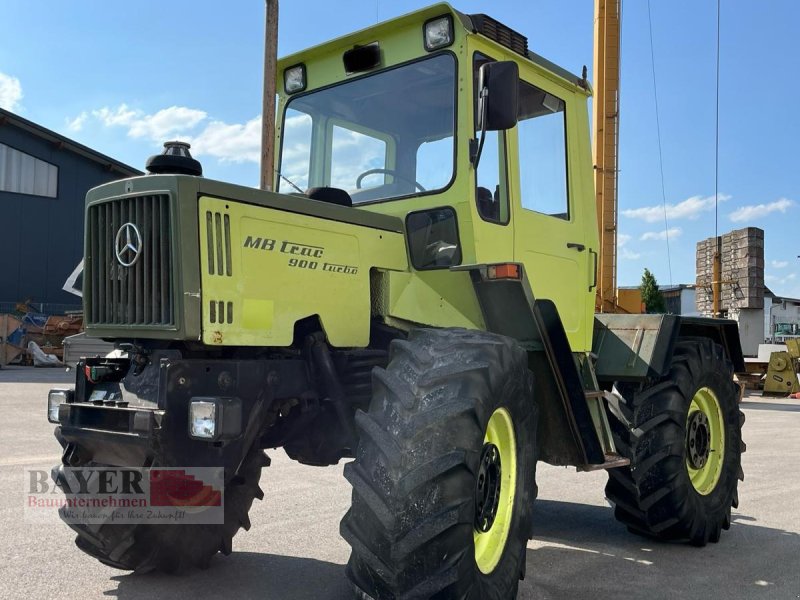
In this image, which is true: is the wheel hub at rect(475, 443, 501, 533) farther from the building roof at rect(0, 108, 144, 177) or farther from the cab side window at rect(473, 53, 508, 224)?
the building roof at rect(0, 108, 144, 177)

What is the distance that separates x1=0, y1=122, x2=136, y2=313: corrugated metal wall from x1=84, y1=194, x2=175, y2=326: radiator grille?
28.1m

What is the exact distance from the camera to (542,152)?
5293 mm

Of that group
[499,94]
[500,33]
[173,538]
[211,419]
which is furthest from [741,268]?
[211,419]

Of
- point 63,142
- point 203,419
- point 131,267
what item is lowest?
point 203,419

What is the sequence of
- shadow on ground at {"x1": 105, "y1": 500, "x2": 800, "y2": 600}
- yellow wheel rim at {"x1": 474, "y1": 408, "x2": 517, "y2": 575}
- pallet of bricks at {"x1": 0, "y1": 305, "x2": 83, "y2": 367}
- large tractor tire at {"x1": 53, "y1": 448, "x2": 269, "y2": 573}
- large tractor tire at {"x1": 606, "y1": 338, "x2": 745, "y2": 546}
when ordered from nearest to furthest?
yellow wheel rim at {"x1": 474, "y1": 408, "x2": 517, "y2": 575}, large tractor tire at {"x1": 53, "y1": 448, "x2": 269, "y2": 573}, shadow on ground at {"x1": 105, "y1": 500, "x2": 800, "y2": 600}, large tractor tire at {"x1": 606, "y1": 338, "x2": 745, "y2": 546}, pallet of bricks at {"x1": 0, "y1": 305, "x2": 83, "y2": 367}

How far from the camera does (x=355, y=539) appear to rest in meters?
3.34

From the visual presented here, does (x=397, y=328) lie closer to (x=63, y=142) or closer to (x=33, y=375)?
(x=33, y=375)

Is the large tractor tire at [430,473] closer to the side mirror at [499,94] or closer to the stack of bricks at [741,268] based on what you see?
the side mirror at [499,94]

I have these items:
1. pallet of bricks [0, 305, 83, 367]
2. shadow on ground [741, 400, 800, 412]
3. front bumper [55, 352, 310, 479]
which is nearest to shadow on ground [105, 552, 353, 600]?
front bumper [55, 352, 310, 479]

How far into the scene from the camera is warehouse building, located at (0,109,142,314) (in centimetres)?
2998

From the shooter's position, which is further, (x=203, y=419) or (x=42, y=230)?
(x=42, y=230)

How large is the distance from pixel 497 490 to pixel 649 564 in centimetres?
183

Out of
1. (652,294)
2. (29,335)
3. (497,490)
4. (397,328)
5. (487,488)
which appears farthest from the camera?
(652,294)

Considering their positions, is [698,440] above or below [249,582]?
above
